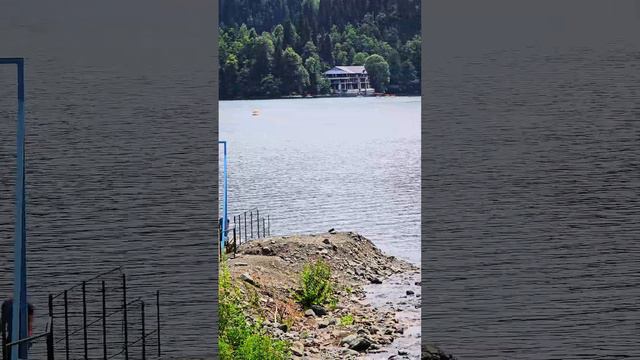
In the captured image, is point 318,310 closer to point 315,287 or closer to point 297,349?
point 315,287

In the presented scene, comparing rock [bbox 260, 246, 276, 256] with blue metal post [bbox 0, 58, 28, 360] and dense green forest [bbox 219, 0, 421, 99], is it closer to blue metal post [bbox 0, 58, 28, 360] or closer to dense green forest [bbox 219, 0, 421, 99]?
dense green forest [bbox 219, 0, 421, 99]

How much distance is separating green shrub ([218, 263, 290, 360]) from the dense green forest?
9792mm

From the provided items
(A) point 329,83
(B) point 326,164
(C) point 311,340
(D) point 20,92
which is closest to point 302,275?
(C) point 311,340

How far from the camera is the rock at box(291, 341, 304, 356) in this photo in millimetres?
8295

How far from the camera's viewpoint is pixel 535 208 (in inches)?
225

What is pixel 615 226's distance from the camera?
5746 millimetres

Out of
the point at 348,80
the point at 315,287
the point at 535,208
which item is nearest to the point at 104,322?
the point at 535,208

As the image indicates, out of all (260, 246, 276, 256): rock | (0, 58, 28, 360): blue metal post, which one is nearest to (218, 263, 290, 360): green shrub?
(0, 58, 28, 360): blue metal post

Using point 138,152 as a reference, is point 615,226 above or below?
below

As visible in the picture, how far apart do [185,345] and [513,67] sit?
2294 millimetres

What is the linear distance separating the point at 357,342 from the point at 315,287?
1.78m

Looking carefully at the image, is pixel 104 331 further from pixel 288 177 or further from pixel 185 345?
pixel 288 177

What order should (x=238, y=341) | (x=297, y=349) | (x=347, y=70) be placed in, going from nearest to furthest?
(x=238, y=341)
(x=297, y=349)
(x=347, y=70)

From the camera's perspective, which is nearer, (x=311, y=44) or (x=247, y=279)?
(x=247, y=279)
